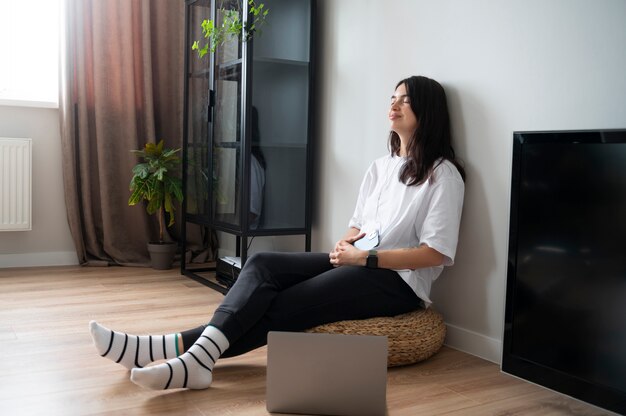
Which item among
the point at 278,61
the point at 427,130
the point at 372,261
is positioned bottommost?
the point at 372,261

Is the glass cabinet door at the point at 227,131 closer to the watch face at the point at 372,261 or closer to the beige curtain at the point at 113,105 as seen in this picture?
the beige curtain at the point at 113,105

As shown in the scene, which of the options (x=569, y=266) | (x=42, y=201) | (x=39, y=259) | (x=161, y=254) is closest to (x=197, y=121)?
(x=161, y=254)

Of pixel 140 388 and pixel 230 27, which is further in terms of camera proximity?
pixel 230 27

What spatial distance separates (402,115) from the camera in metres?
2.36

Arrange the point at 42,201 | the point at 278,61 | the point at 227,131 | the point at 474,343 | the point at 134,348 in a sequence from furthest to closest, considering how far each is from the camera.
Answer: the point at 42,201 < the point at 227,131 < the point at 278,61 < the point at 474,343 < the point at 134,348

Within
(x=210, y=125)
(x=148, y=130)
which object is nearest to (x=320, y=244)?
(x=210, y=125)

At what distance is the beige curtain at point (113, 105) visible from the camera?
377cm

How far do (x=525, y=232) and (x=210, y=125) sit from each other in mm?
2061

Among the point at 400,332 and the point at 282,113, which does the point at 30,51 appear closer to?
the point at 282,113

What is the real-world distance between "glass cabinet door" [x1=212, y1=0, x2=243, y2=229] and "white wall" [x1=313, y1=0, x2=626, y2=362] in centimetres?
47

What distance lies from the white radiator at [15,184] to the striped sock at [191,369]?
2.21 m

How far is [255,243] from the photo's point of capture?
144 inches

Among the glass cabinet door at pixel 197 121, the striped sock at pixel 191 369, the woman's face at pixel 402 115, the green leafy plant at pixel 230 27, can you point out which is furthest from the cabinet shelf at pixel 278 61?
the striped sock at pixel 191 369

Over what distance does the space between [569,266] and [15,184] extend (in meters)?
3.04
